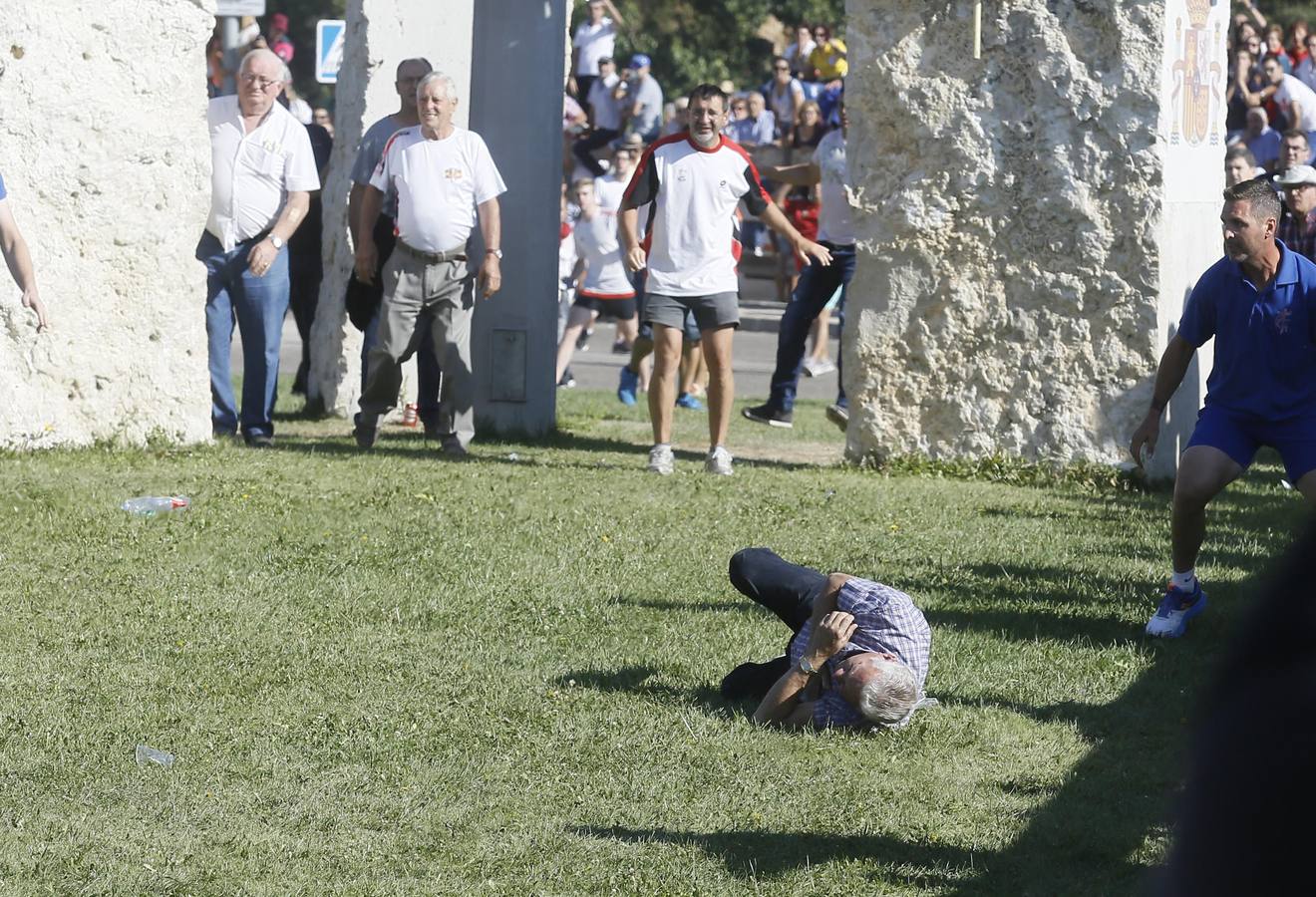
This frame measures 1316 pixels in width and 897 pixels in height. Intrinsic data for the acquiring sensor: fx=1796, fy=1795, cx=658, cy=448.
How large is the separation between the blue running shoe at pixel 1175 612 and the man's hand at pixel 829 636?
1.89 metres

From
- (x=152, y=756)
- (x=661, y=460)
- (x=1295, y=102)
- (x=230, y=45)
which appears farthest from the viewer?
(x=230, y=45)

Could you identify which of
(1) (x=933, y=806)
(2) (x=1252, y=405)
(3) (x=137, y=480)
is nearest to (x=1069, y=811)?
(1) (x=933, y=806)

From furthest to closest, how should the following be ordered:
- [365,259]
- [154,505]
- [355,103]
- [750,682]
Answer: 1. [355,103]
2. [365,259]
3. [154,505]
4. [750,682]

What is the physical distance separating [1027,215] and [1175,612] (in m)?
3.91

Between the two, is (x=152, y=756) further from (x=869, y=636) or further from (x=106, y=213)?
(x=106, y=213)

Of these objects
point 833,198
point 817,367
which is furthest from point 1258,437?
point 817,367

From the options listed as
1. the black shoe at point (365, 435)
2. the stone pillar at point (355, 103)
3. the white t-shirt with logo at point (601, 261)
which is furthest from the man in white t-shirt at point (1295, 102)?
the black shoe at point (365, 435)

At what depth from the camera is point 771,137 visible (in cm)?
2248

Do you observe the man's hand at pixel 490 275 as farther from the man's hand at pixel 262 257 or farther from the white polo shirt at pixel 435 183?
the man's hand at pixel 262 257

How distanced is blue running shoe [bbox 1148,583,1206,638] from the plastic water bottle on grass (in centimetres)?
442

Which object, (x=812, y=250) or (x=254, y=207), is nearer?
Answer: (x=812, y=250)

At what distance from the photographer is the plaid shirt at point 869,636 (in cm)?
546

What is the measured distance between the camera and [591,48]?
23.9 metres

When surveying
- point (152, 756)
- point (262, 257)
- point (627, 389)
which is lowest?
point (152, 756)
